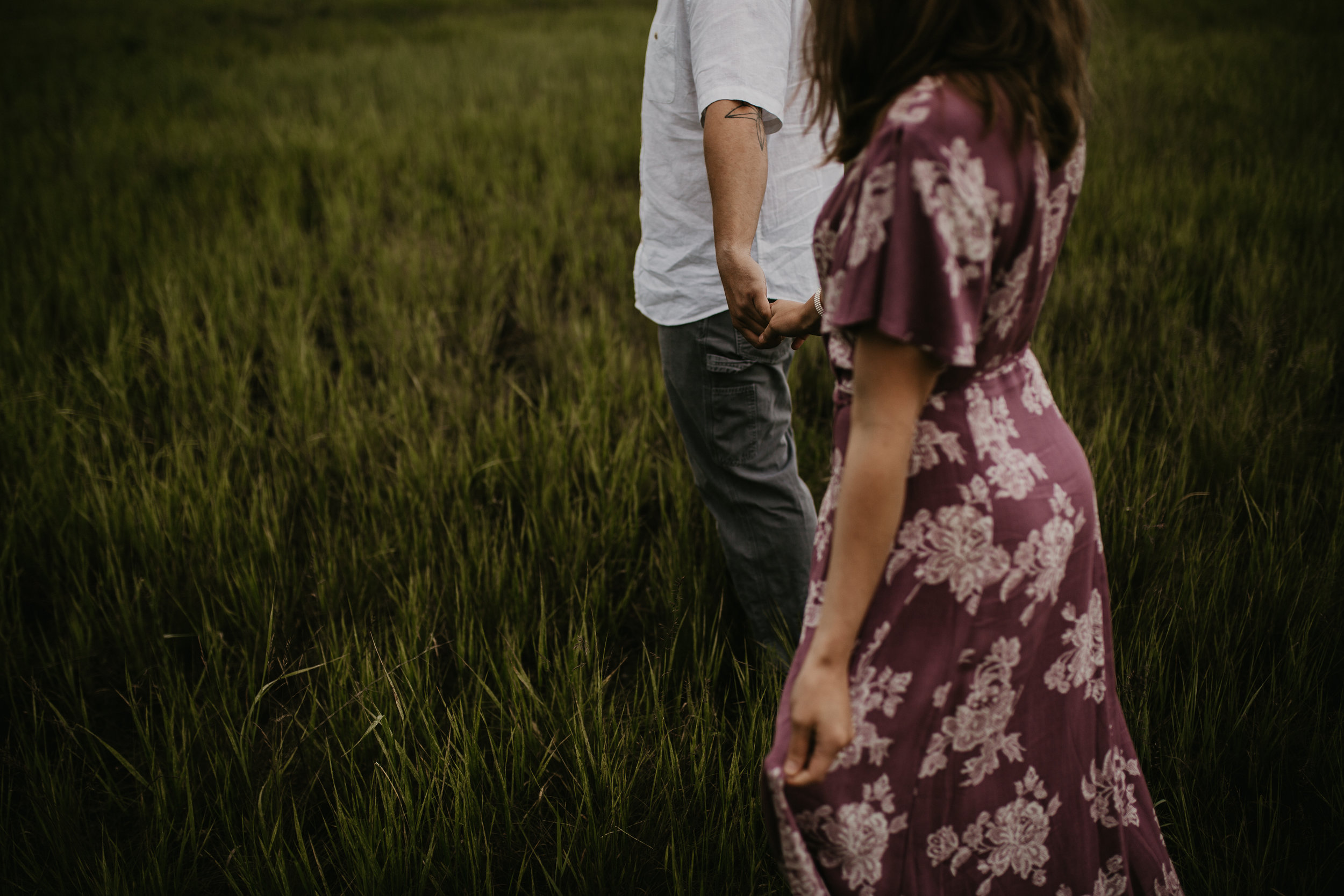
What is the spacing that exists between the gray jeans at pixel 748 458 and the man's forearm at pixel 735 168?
185mm

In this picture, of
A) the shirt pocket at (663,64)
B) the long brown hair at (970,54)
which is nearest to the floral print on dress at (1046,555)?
the long brown hair at (970,54)

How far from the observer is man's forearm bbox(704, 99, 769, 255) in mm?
990

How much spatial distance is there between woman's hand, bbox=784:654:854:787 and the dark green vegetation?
0.53 metres

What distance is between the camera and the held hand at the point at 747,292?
1.01 m

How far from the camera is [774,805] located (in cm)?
68

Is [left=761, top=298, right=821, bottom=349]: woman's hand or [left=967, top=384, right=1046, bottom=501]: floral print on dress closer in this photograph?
[left=967, top=384, right=1046, bottom=501]: floral print on dress

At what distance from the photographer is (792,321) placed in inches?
37.6

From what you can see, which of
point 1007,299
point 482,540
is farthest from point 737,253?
point 482,540

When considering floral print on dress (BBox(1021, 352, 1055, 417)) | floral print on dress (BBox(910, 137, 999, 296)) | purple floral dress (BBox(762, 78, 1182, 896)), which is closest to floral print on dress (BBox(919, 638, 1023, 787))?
purple floral dress (BBox(762, 78, 1182, 896))

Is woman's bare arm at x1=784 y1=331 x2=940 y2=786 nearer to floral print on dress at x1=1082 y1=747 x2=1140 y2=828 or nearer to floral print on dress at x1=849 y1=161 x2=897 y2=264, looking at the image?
floral print on dress at x1=849 y1=161 x2=897 y2=264

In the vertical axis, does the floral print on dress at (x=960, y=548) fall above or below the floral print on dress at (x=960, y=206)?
below

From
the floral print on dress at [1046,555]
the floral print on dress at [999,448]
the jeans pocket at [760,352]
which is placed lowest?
the floral print on dress at [1046,555]

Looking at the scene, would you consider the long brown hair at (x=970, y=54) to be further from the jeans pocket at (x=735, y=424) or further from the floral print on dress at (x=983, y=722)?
the jeans pocket at (x=735, y=424)

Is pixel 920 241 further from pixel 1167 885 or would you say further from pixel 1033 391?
pixel 1167 885
